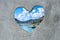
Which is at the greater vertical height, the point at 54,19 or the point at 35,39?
the point at 54,19

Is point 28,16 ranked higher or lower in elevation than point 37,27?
higher

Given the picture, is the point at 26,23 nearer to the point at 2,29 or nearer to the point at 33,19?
the point at 33,19

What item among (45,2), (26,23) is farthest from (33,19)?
(45,2)

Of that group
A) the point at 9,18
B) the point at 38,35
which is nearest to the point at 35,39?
the point at 38,35

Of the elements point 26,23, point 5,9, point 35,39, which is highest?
point 5,9

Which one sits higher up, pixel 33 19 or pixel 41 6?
pixel 41 6

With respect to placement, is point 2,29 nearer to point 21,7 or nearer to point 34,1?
point 21,7
